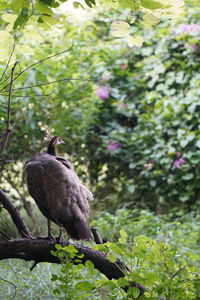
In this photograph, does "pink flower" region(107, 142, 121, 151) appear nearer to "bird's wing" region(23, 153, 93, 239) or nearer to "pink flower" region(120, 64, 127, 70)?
"pink flower" region(120, 64, 127, 70)

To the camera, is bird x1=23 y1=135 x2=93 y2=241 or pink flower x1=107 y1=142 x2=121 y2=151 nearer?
bird x1=23 y1=135 x2=93 y2=241

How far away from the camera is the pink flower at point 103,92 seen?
6.68 m

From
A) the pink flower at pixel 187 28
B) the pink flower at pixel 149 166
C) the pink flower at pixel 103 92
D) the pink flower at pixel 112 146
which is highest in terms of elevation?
the pink flower at pixel 187 28

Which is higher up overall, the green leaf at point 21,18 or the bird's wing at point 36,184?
the green leaf at point 21,18

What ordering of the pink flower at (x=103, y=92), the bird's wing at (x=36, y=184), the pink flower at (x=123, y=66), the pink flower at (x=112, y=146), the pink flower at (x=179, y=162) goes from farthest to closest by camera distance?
the pink flower at (x=123, y=66), the pink flower at (x=103, y=92), the pink flower at (x=112, y=146), the pink flower at (x=179, y=162), the bird's wing at (x=36, y=184)

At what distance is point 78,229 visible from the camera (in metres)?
2.43

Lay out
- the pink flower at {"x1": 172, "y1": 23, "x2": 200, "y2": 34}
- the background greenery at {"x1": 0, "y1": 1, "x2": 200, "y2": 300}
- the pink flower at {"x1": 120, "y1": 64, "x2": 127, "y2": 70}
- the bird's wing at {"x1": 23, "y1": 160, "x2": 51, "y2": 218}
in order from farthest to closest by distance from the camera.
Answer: the pink flower at {"x1": 120, "y1": 64, "x2": 127, "y2": 70} < the pink flower at {"x1": 172, "y1": 23, "x2": 200, "y2": 34} < the background greenery at {"x1": 0, "y1": 1, "x2": 200, "y2": 300} < the bird's wing at {"x1": 23, "y1": 160, "x2": 51, "y2": 218}

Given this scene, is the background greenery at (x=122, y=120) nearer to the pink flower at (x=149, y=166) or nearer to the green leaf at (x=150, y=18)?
the pink flower at (x=149, y=166)

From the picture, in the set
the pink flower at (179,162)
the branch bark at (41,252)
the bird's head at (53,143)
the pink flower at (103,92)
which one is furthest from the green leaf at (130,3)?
the pink flower at (103,92)

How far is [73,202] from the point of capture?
2498 millimetres

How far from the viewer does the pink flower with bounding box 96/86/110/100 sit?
263 inches

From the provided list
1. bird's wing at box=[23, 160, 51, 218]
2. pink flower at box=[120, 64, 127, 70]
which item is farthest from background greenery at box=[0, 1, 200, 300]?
bird's wing at box=[23, 160, 51, 218]

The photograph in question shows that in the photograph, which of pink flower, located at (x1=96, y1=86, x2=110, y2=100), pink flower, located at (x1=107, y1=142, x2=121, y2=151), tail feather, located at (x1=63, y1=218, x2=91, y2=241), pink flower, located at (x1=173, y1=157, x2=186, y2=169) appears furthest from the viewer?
pink flower, located at (x1=96, y1=86, x2=110, y2=100)

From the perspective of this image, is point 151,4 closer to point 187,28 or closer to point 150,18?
point 150,18
